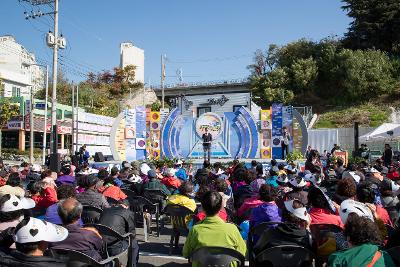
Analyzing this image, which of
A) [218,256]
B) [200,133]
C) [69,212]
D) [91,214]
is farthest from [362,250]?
[200,133]

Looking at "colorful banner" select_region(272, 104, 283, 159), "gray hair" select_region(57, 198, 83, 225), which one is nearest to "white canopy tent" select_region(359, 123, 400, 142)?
"colorful banner" select_region(272, 104, 283, 159)

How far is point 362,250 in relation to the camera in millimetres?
2908

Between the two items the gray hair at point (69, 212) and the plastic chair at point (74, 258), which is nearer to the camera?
the plastic chair at point (74, 258)

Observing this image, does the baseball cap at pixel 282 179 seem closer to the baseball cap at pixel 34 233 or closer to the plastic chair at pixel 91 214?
the plastic chair at pixel 91 214

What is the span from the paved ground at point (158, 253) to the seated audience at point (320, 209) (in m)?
2.27

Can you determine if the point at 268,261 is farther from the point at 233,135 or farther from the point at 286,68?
the point at 286,68

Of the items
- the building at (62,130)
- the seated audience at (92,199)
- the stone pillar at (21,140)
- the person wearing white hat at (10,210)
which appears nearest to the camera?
the person wearing white hat at (10,210)

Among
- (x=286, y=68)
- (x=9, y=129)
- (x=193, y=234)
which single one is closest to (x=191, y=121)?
(x=9, y=129)

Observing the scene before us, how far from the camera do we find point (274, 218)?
4.94 meters

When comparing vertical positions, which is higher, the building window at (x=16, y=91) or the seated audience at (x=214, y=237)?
the building window at (x=16, y=91)

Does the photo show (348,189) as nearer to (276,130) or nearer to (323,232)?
(323,232)

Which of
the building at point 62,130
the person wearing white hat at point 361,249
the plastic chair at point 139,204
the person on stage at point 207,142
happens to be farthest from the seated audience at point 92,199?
the building at point 62,130

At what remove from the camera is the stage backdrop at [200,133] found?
22281mm

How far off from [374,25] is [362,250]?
2022 inches
